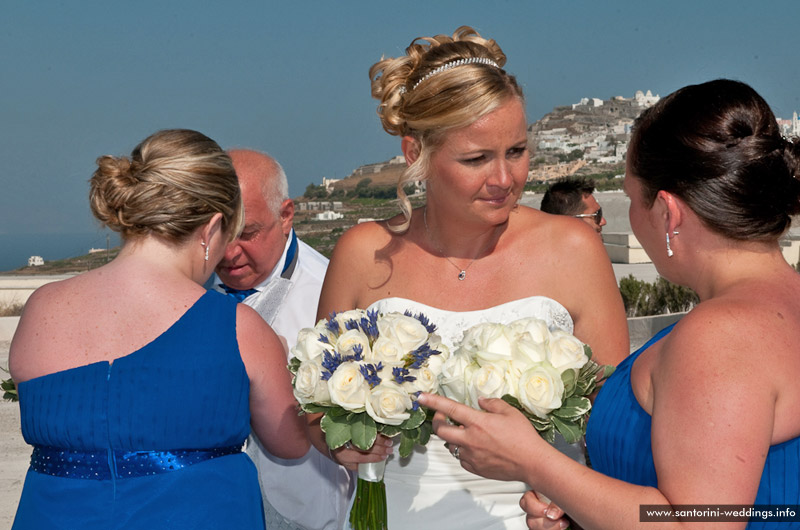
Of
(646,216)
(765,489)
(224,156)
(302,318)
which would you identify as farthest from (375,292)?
(765,489)

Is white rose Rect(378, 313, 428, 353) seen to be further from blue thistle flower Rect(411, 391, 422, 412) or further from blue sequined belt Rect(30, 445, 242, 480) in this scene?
blue sequined belt Rect(30, 445, 242, 480)

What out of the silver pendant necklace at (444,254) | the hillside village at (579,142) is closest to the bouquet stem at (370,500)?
the silver pendant necklace at (444,254)

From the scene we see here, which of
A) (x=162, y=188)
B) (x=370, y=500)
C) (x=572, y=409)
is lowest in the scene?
(x=370, y=500)

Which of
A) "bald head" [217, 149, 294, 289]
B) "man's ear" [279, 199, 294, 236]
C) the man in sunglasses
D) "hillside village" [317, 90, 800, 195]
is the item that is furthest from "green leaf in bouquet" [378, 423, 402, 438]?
"hillside village" [317, 90, 800, 195]

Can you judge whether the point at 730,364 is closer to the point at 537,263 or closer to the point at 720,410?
the point at 720,410

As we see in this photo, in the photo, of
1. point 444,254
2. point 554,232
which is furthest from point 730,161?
point 444,254

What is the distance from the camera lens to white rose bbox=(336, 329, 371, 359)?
249cm

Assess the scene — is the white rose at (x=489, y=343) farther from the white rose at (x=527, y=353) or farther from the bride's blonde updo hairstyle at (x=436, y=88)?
the bride's blonde updo hairstyle at (x=436, y=88)

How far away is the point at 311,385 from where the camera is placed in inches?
97.0

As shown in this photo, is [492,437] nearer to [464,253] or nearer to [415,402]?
[415,402]

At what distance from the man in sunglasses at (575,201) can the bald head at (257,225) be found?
10.5 ft

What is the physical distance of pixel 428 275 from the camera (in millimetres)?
3561

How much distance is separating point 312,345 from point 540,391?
748mm

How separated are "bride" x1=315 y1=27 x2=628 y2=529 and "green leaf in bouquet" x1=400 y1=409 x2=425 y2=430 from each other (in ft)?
2.13
